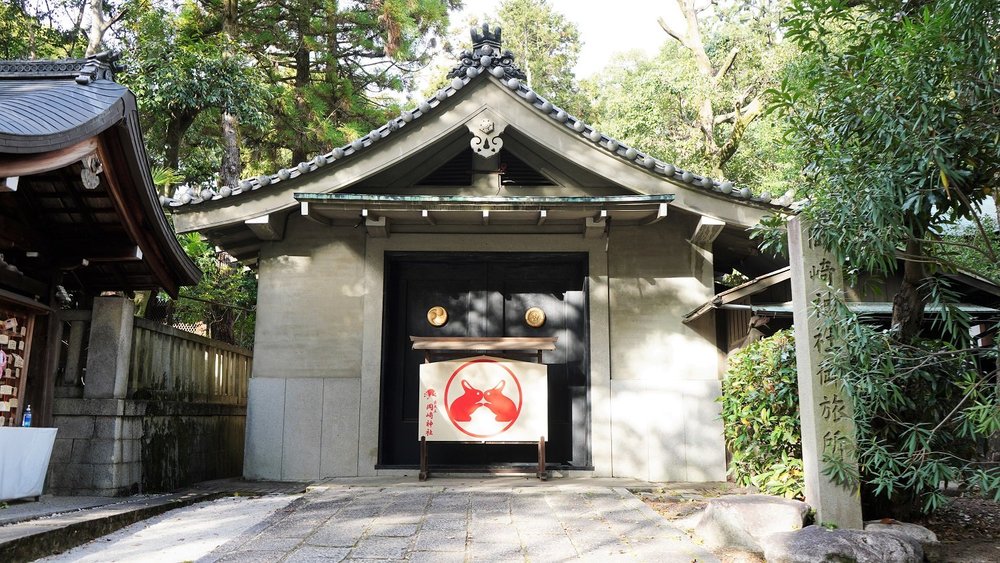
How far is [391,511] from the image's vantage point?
268 inches

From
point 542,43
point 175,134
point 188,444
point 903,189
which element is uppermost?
point 542,43

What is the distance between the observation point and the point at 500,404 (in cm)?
917

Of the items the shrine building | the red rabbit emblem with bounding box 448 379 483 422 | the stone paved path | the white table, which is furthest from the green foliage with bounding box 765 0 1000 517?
the white table

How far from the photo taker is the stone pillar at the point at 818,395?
564cm

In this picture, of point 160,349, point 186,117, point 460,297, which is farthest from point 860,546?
point 186,117

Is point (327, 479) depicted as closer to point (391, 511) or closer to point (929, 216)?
point (391, 511)

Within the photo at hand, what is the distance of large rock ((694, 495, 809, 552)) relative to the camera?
5484 mm

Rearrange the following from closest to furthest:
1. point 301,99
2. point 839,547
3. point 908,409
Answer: point 839,547 < point 908,409 < point 301,99

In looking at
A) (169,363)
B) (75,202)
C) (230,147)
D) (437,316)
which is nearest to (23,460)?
(75,202)

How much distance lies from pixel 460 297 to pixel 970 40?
23.4 feet

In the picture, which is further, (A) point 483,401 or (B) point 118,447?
(A) point 483,401

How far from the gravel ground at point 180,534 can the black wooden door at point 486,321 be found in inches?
109

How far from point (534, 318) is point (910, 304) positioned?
208 inches

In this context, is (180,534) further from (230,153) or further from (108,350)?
(230,153)
